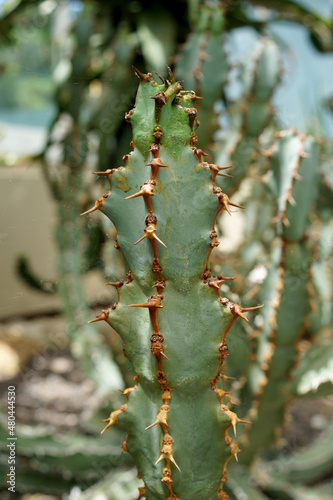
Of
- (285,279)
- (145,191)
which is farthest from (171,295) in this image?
(285,279)

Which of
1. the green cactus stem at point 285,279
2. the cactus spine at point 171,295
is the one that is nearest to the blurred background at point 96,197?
the green cactus stem at point 285,279

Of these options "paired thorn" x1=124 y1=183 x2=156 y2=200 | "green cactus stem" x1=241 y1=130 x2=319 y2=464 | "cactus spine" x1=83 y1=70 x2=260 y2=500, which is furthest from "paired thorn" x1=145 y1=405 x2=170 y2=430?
"green cactus stem" x1=241 y1=130 x2=319 y2=464

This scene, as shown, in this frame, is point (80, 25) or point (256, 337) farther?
point (80, 25)

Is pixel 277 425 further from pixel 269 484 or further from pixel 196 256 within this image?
pixel 196 256

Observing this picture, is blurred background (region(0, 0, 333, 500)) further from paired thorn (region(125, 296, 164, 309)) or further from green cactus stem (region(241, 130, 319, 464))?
paired thorn (region(125, 296, 164, 309))

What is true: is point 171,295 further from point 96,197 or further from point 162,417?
point 96,197

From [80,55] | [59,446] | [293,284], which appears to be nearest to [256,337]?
[293,284]

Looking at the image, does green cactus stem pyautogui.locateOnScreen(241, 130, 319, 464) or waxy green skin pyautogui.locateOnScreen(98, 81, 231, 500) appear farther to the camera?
green cactus stem pyautogui.locateOnScreen(241, 130, 319, 464)
